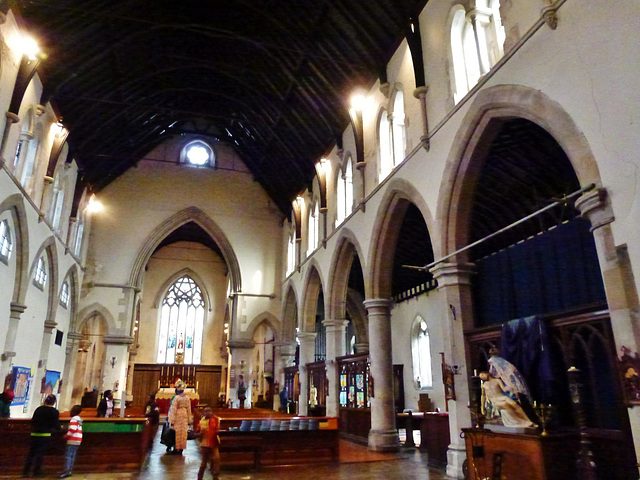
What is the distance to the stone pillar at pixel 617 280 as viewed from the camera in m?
4.28

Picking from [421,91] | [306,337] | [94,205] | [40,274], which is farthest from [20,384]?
[421,91]

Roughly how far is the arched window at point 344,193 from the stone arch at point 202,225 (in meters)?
6.82

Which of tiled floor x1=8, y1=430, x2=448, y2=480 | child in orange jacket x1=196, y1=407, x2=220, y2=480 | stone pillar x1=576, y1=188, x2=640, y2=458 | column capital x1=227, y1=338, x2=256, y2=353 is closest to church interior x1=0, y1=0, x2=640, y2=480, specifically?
stone pillar x1=576, y1=188, x2=640, y2=458

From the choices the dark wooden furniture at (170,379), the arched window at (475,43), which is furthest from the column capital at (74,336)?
the arched window at (475,43)

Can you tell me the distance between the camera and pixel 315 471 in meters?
7.46

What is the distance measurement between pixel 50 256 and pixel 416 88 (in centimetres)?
Result: 1072

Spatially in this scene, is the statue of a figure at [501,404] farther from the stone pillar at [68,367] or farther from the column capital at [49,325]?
the stone pillar at [68,367]

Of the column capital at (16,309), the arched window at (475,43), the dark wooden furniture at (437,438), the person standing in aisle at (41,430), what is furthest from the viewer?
the column capital at (16,309)

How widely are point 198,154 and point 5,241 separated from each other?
31.6 ft

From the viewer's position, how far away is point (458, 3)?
7.55 metres

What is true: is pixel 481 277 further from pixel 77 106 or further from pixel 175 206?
pixel 175 206

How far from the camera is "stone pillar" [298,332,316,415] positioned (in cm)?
1457

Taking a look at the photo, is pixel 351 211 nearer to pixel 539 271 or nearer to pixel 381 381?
pixel 381 381

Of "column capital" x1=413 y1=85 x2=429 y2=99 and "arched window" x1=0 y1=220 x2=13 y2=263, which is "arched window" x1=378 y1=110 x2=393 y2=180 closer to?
"column capital" x1=413 y1=85 x2=429 y2=99
